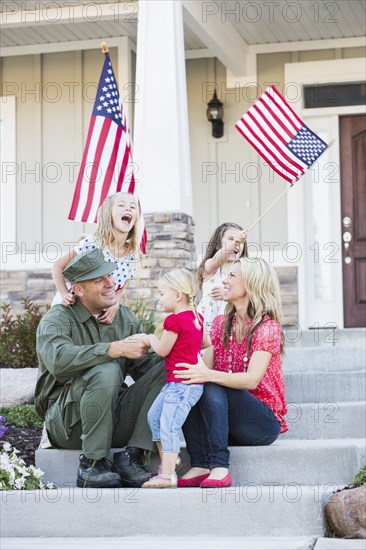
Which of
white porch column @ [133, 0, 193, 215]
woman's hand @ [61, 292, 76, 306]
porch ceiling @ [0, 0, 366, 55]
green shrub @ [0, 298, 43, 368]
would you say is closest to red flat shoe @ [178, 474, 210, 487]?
woman's hand @ [61, 292, 76, 306]

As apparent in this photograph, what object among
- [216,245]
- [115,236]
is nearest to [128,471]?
[115,236]

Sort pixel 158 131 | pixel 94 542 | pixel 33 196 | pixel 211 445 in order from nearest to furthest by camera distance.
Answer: pixel 94 542, pixel 211 445, pixel 158 131, pixel 33 196

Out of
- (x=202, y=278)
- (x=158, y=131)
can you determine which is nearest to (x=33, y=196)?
(x=158, y=131)

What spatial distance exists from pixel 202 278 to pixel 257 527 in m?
2.48

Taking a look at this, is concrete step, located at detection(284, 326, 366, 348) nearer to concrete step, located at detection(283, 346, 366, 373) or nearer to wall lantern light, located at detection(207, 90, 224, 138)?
concrete step, located at detection(283, 346, 366, 373)

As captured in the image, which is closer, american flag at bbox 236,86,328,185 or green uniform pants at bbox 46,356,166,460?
green uniform pants at bbox 46,356,166,460

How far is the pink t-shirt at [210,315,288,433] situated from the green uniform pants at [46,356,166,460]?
38 cm

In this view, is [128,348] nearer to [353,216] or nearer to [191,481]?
[191,481]

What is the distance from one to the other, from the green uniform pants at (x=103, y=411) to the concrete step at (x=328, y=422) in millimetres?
921

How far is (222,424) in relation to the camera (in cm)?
438

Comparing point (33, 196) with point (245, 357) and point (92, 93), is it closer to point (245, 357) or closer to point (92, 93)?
point (92, 93)

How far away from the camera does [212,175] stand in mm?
10078

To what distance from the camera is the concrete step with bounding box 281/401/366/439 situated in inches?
205

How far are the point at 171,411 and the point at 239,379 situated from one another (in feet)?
1.19
